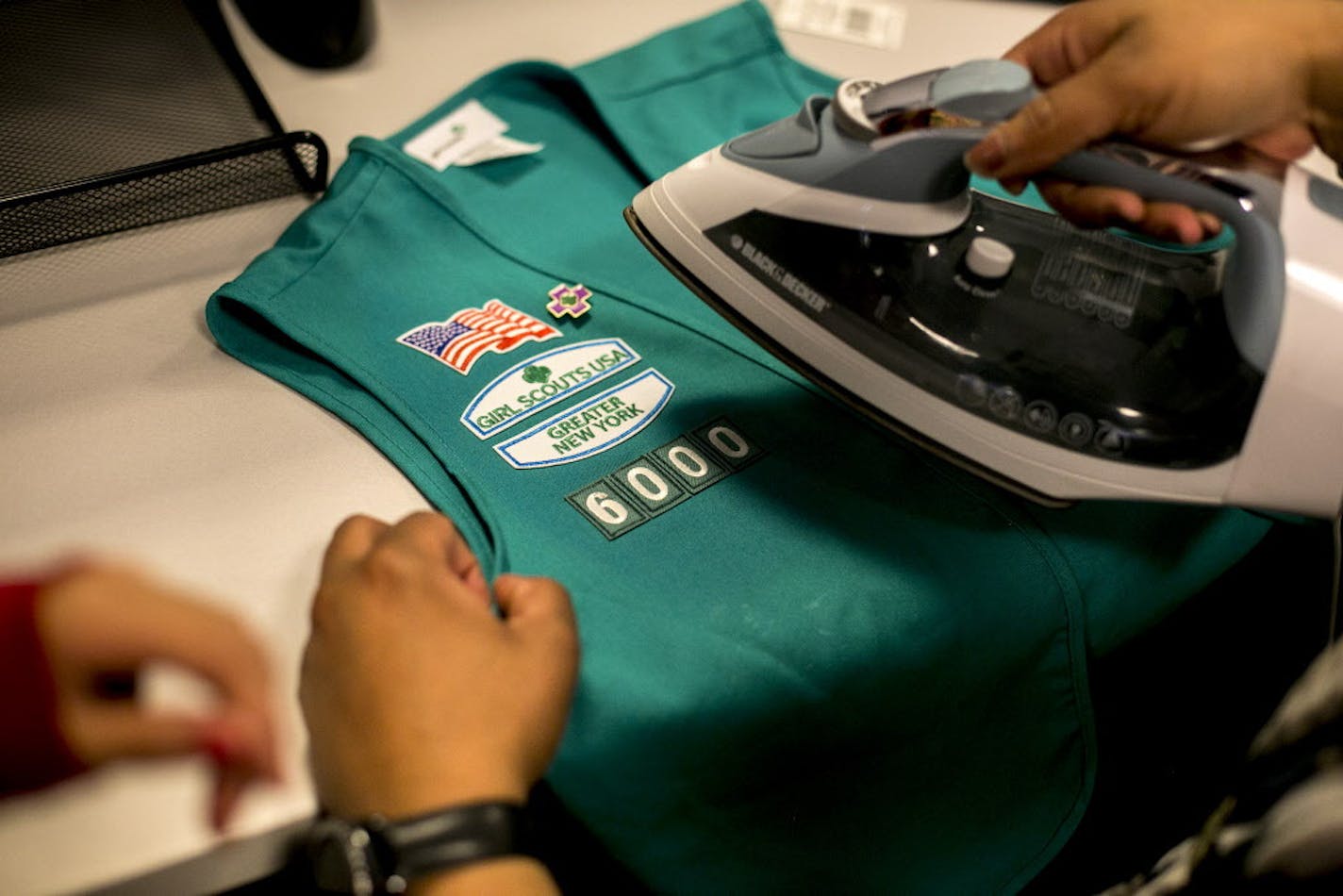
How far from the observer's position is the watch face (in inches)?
13.3

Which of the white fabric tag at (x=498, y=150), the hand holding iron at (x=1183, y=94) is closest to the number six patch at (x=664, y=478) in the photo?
the hand holding iron at (x=1183, y=94)

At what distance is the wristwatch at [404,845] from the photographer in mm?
342

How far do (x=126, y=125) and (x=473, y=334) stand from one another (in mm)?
420

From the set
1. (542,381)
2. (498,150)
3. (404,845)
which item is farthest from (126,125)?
(404,845)

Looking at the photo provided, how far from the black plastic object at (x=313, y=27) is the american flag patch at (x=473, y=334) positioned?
0.40 meters

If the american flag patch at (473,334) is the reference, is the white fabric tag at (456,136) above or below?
above

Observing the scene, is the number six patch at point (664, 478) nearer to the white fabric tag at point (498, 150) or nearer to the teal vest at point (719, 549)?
the teal vest at point (719, 549)

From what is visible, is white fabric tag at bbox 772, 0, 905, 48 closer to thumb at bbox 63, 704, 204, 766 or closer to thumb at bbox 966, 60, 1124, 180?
thumb at bbox 966, 60, 1124, 180

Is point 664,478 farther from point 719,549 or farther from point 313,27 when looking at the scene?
point 313,27

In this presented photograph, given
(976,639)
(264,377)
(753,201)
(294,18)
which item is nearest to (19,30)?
(294,18)

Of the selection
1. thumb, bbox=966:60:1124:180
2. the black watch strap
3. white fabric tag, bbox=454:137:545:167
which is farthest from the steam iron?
the black watch strap

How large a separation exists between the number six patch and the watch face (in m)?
0.22

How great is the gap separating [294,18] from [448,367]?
49 cm

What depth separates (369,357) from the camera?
58 cm
